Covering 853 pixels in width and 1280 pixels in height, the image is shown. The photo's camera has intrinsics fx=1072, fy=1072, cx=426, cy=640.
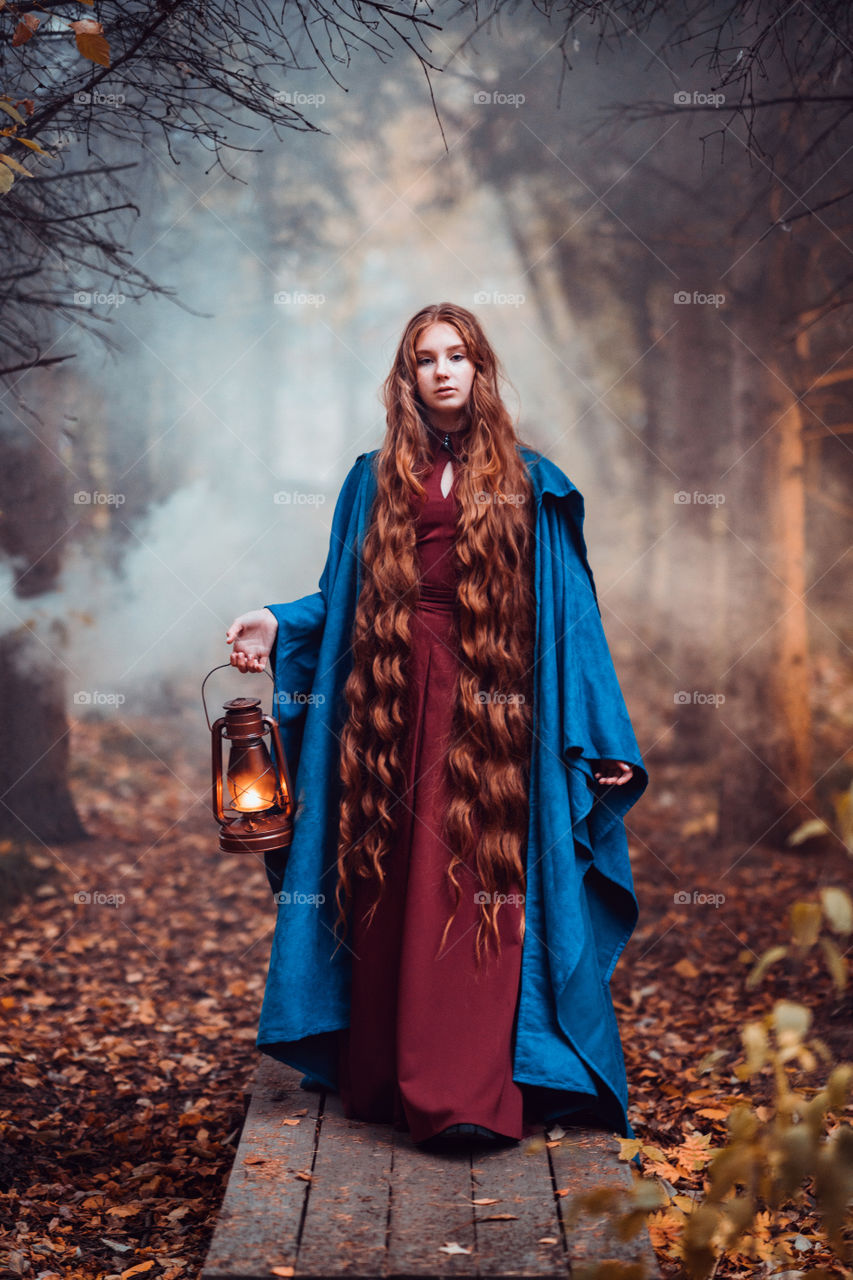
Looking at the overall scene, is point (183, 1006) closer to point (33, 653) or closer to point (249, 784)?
point (33, 653)

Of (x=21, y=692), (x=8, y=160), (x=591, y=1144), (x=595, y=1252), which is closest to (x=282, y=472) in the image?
(x=21, y=692)

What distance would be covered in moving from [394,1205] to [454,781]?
92 centimetres

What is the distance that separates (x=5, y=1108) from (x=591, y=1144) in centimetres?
177

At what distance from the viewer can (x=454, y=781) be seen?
2.61m

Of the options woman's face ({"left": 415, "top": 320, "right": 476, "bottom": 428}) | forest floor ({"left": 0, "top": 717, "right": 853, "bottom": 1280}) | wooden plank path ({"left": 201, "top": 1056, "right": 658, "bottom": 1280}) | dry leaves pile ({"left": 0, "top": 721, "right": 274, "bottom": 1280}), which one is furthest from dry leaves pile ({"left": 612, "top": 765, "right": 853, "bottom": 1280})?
woman's face ({"left": 415, "top": 320, "right": 476, "bottom": 428})

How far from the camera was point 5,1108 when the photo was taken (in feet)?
10.4

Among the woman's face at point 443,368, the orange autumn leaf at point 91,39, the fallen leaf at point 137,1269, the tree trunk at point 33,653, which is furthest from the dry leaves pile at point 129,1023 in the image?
the orange autumn leaf at point 91,39

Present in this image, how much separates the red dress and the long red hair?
0.03 meters

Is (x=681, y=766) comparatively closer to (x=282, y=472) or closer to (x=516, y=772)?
(x=282, y=472)

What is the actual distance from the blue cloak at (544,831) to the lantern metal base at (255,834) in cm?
12

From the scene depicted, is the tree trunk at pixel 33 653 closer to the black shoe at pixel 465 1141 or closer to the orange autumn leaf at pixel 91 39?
the orange autumn leaf at pixel 91 39

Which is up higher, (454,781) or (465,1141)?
(454,781)

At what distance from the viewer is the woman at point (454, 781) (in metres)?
2.56

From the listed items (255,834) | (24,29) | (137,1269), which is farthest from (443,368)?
(137,1269)
